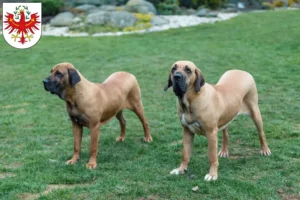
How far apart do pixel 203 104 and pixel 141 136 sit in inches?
94.0

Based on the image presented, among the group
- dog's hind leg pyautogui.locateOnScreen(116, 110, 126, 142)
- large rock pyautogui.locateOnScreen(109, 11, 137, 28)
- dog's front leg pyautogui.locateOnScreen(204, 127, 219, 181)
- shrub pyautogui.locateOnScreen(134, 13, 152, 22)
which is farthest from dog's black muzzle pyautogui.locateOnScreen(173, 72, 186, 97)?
shrub pyautogui.locateOnScreen(134, 13, 152, 22)

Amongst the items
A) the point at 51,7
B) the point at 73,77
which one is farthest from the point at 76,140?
the point at 51,7

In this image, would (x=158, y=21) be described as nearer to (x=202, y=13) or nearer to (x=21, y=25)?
(x=202, y=13)

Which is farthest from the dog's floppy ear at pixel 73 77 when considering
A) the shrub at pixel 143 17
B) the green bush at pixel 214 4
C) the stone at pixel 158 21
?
the green bush at pixel 214 4

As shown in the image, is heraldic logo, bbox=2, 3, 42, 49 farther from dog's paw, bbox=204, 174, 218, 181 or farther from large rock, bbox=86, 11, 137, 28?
dog's paw, bbox=204, 174, 218, 181

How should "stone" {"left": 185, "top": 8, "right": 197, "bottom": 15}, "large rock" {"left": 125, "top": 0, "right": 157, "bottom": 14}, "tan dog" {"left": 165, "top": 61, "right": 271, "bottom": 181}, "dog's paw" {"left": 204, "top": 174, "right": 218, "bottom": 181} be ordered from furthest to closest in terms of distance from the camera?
"stone" {"left": 185, "top": 8, "right": 197, "bottom": 15}
"large rock" {"left": 125, "top": 0, "right": 157, "bottom": 14}
"dog's paw" {"left": 204, "top": 174, "right": 218, "bottom": 181}
"tan dog" {"left": 165, "top": 61, "right": 271, "bottom": 181}

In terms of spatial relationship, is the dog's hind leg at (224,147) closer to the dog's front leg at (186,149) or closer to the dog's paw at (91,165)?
the dog's front leg at (186,149)

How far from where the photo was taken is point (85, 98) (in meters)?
5.86

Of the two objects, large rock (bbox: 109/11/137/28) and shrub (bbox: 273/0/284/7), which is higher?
shrub (bbox: 273/0/284/7)

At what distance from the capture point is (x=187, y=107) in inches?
210

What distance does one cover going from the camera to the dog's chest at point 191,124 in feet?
17.7

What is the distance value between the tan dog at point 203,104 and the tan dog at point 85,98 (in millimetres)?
1039

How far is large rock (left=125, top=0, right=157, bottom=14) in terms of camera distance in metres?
25.0

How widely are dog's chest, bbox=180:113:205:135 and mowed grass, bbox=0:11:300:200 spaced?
0.53 metres
